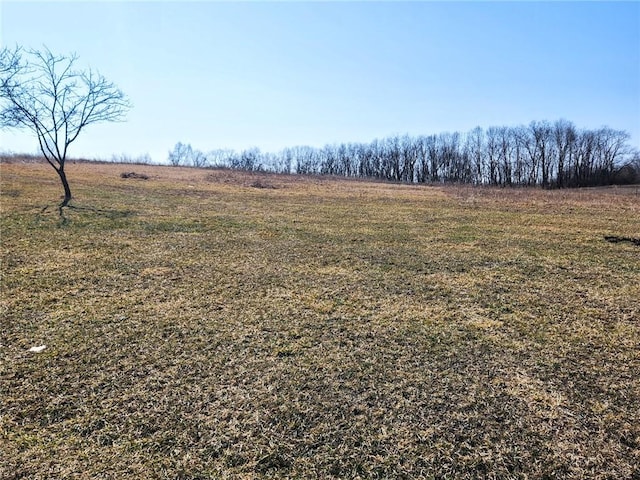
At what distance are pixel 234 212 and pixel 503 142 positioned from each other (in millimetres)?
61391

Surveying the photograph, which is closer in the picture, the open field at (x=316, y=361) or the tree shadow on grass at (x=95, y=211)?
the open field at (x=316, y=361)

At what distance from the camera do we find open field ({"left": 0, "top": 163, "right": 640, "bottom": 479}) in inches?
85.1

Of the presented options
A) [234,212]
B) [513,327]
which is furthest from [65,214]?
[513,327]

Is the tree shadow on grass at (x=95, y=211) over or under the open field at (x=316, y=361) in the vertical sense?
over

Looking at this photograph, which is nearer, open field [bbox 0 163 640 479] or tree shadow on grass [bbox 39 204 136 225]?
open field [bbox 0 163 640 479]

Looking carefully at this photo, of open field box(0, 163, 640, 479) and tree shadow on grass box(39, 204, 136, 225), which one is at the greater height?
tree shadow on grass box(39, 204, 136, 225)

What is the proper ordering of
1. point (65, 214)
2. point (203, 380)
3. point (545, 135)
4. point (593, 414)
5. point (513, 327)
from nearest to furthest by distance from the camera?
point (593, 414) < point (203, 380) < point (513, 327) < point (65, 214) < point (545, 135)

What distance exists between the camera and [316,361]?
3.16 metres

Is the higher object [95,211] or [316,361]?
[95,211]

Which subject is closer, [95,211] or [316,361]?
[316,361]

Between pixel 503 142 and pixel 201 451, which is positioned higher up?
pixel 503 142

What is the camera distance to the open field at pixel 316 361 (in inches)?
85.1

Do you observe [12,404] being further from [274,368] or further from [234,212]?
[234,212]

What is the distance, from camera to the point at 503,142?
6053 centimetres
